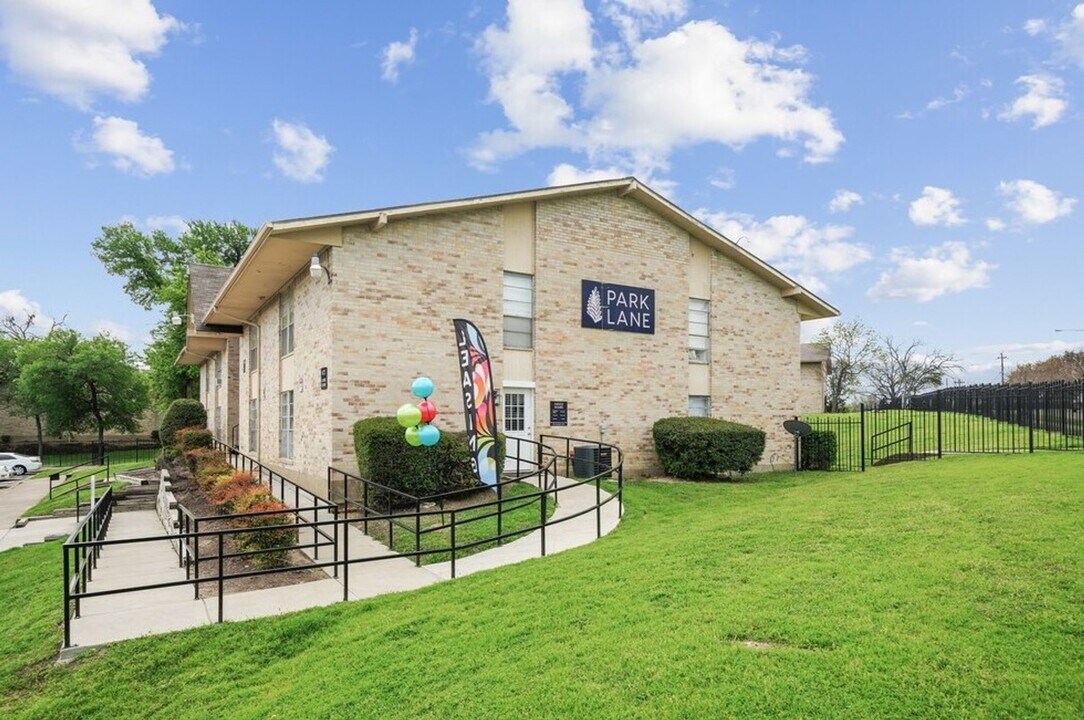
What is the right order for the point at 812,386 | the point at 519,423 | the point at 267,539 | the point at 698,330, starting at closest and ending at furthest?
the point at 267,539 < the point at 519,423 < the point at 698,330 < the point at 812,386

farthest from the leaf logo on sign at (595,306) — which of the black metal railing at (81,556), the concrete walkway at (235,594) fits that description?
the black metal railing at (81,556)

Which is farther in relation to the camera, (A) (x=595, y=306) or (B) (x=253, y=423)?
(B) (x=253, y=423)

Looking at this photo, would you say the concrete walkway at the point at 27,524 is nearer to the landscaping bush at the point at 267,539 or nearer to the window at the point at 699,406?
the landscaping bush at the point at 267,539

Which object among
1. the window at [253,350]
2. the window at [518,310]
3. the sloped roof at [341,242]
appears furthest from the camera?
the window at [253,350]

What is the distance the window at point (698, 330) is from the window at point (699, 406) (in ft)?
3.39

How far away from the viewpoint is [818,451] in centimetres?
1898

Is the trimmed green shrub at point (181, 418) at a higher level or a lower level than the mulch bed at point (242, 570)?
higher

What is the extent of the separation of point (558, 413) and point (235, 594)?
8931 millimetres

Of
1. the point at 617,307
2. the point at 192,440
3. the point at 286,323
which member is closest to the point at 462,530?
the point at 617,307

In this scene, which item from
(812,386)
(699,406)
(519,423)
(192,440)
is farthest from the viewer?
(812,386)

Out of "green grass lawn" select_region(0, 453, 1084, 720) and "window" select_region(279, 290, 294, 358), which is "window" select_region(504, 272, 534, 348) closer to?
"window" select_region(279, 290, 294, 358)

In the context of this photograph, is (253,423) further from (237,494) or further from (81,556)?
(81,556)

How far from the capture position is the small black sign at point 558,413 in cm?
1523

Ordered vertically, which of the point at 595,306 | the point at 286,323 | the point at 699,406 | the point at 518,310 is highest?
the point at 595,306
